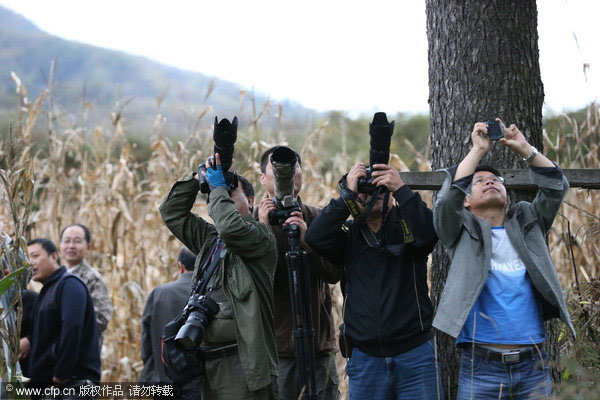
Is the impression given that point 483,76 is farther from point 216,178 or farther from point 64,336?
point 64,336

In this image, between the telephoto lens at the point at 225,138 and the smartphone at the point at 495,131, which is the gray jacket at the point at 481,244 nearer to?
→ the smartphone at the point at 495,131

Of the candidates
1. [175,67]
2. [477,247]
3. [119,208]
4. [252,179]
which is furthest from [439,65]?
[175,67]

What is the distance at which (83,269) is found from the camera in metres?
5.81

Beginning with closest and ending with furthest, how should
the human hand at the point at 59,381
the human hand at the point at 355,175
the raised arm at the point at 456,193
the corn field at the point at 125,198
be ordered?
the raised arm at the point at 456,193, the human hand at the point at 355,175, the human hand at the point at 59,381, the corn field at the point at 125,198

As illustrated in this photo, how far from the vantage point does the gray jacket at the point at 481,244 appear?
318 cm

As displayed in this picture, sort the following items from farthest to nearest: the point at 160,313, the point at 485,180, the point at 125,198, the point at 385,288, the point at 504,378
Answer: the point at 125,198, the point at 160,313, the point at 385,288, the point at 485,180, the point at 504,378

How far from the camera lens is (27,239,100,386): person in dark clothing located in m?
4.79

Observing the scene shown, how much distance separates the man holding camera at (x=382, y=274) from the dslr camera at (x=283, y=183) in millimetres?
222

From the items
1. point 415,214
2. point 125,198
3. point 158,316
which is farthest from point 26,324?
point 415,214

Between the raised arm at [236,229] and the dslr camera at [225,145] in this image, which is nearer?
→ the raised arm at [236,229]

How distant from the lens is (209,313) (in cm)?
350

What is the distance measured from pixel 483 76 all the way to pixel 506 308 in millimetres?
1223

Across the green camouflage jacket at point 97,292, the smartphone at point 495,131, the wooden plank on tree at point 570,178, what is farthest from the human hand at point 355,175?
the green camouflage jacket at point 97,292

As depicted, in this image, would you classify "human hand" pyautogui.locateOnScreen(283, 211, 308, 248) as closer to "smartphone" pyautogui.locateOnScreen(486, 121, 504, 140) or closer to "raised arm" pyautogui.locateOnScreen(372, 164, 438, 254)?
"raised arm" pyautogui.locateOnScreen(372, 164, 438, 254)
